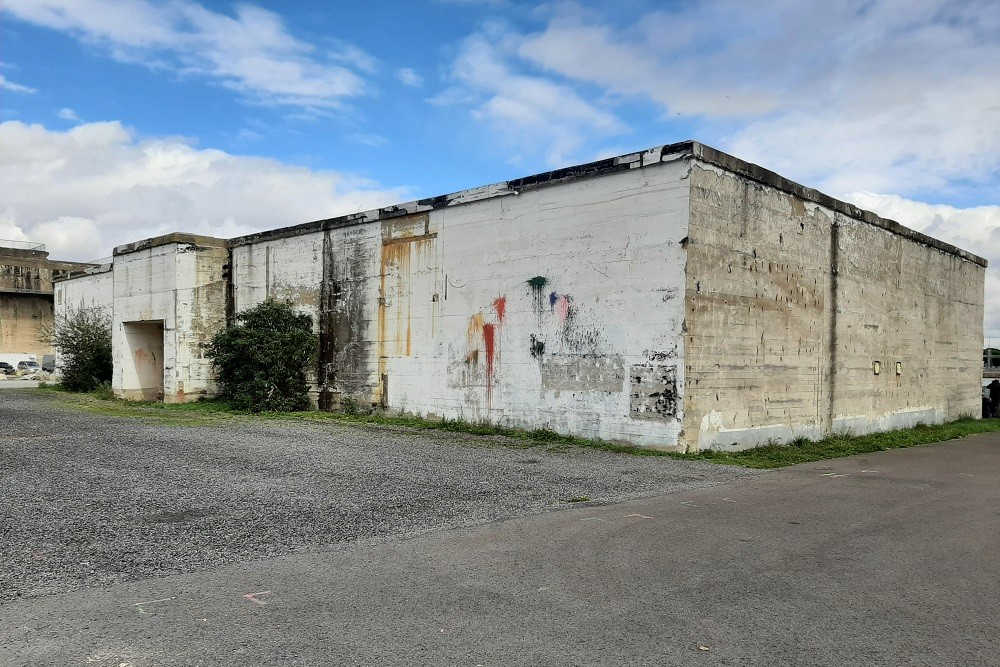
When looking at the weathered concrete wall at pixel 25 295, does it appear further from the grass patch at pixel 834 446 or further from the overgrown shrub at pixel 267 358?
the grass patch at pixel 834 446

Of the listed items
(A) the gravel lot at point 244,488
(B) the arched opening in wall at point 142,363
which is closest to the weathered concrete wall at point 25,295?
(B) the arched opening in wall at point 142,363

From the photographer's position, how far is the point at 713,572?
17.9 ft

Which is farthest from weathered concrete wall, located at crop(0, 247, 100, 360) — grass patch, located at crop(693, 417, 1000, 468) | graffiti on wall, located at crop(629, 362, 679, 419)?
grass patch, located at crop(693, 417, 1000, 468)

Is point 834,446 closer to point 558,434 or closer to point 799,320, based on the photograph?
point 799,320

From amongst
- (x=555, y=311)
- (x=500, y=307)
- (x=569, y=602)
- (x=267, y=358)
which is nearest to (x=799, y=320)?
(x=555, y=311)

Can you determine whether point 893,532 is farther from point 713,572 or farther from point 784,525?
point 713,572

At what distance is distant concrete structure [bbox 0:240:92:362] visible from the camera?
49.1 m

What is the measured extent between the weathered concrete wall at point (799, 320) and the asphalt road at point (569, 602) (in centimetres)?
554

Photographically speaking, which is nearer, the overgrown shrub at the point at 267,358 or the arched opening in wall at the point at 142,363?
the overgrown shrub at the point at 267,358

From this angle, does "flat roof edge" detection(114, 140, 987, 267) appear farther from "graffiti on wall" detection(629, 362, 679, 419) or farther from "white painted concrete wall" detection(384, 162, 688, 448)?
"graffiti on wall" detection(629, 362, 679, 419)

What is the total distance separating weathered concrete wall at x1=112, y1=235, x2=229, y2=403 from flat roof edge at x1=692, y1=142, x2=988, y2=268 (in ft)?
44.6

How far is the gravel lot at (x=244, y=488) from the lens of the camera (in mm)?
5730

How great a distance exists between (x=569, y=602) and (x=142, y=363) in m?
20.8

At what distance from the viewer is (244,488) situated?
27.2ft
